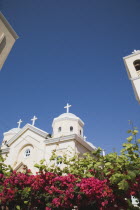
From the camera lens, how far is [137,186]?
515 cm

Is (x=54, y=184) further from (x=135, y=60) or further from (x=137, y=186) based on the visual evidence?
(x=135, y=60)

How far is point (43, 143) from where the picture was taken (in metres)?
18.9

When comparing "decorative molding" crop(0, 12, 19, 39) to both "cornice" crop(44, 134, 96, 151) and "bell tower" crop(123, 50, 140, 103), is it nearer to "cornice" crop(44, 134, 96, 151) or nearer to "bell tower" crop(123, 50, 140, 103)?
"bell tower" crop(123, 50, 140, 103)

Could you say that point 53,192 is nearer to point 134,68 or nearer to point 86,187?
point 86,187

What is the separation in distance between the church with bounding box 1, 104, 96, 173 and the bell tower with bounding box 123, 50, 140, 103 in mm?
7406

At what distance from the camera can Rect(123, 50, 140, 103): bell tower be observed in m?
13.7

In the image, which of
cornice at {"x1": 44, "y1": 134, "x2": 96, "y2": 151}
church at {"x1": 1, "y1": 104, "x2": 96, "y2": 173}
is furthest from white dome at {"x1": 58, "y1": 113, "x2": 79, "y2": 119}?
cornice at {"x1": 44, "y1": 134, "x2": 96, "y2": 151}

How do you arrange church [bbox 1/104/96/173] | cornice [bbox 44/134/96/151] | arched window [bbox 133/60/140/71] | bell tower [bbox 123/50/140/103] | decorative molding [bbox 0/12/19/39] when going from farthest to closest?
1. church [bbox 1/104/96/173]
2. cornice [bbox 44/134/96/151]
3. arched window [bbox 133/60/140/71]
4. bell tower [bbox 123/50/140/103]
5. decorative molding [bbox 0/12/19/39]

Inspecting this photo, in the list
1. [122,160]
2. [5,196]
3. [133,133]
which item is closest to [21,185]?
[5,196]

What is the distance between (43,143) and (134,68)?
1142 cm

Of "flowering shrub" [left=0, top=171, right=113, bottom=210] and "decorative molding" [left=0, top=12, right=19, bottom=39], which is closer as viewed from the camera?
"flowering shrub" [left=0, top=171, right=113, bottom=210]

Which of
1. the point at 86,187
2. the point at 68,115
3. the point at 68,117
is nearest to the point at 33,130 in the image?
Result: the point at 68,117

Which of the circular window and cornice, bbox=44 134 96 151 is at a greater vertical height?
cornice, bbox=44 134 96 151

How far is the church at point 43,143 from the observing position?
17.8 m
